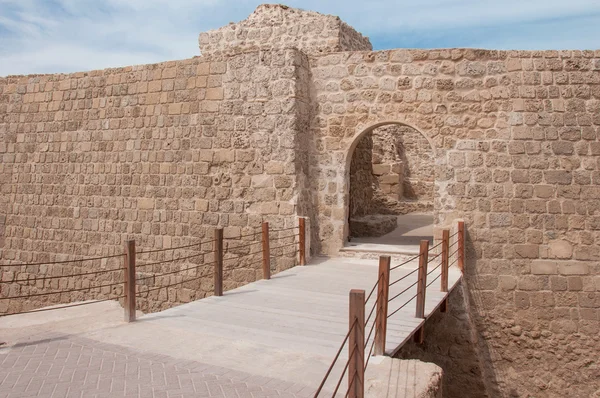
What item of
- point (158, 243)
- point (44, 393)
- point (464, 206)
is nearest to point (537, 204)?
point (464, 206)

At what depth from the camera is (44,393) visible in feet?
12.2

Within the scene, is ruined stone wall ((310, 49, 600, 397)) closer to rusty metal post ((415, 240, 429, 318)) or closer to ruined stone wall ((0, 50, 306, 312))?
ruined stone wall ((0, 50, 306, 312))

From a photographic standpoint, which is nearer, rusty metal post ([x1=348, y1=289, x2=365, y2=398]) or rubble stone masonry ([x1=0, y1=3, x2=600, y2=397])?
rusty metal post ([x1=348, y1=289, x2=365, y2=398])

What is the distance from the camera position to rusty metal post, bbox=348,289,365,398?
336 centimetres

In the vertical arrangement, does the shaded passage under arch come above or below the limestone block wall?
below

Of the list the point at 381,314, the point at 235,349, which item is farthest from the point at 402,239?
the point at 235,349

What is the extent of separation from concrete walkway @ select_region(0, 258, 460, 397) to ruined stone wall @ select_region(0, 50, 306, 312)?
2.62 m

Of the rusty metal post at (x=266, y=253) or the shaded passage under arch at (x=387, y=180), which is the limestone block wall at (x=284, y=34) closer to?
the shaded passage under arch at (x=387, y=180)

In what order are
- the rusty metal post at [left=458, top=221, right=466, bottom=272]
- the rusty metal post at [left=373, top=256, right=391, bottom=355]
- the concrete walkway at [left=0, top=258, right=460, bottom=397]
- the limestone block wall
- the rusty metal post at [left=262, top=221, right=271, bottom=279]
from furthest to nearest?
the limestone block wall, the rusty metal post at [left=458, top=221, right=466, bottom=272], the rusty metal post at [left=262, top=221, right=271, bottom=279], the rusty metal post at [left=373, top=256, right=391, bottom=355], the concrete walkway at [left=0, top=258, right=460, bottom=397]

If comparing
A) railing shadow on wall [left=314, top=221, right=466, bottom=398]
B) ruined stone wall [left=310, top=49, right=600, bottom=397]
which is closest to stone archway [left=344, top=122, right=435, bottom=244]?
ruined stone wall [left=310, top=49, right=600, bottom=397]

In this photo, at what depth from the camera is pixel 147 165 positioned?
9742 mm

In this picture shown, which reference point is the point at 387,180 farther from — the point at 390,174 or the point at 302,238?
the point at 302,238

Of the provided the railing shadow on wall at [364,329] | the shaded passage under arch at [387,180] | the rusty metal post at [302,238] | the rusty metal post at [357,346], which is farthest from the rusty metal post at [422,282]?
the shaded passage under arch at [387,180]

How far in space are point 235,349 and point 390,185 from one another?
12.3 m
